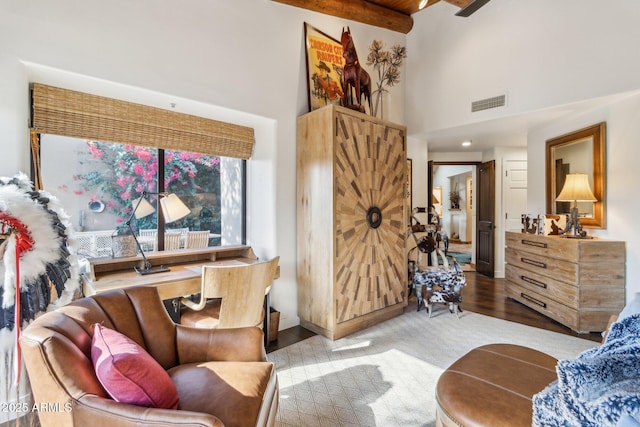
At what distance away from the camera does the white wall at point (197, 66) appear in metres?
1.88

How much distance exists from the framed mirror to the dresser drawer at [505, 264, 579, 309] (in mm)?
774

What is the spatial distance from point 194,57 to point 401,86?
118 inches

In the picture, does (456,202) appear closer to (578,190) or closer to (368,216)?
(578,190)

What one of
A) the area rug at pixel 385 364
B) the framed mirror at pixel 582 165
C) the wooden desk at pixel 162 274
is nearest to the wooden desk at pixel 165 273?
the wooden desk at pixel 162 274

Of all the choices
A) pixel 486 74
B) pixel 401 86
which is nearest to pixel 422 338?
pixel 486 74

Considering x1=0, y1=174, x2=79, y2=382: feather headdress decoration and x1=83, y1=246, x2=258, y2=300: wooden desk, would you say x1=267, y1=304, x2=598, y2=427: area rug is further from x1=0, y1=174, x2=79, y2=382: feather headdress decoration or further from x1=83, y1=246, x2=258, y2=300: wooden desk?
x1=0, y1=174, x2=79, y2=382: feather headdress decoration

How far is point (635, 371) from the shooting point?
772 millimetres

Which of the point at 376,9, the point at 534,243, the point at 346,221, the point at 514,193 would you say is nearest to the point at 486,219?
the point at 514,193

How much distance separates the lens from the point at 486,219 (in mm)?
5625

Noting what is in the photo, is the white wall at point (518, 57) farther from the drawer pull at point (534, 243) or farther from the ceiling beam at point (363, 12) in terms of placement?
the drawer pull at point (534, 243)

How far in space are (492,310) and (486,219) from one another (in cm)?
235

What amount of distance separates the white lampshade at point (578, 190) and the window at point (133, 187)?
11.8 feet

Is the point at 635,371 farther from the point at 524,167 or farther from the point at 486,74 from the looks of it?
the point at 524,167

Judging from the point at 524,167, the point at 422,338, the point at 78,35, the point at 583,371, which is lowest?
the point at 422,338
